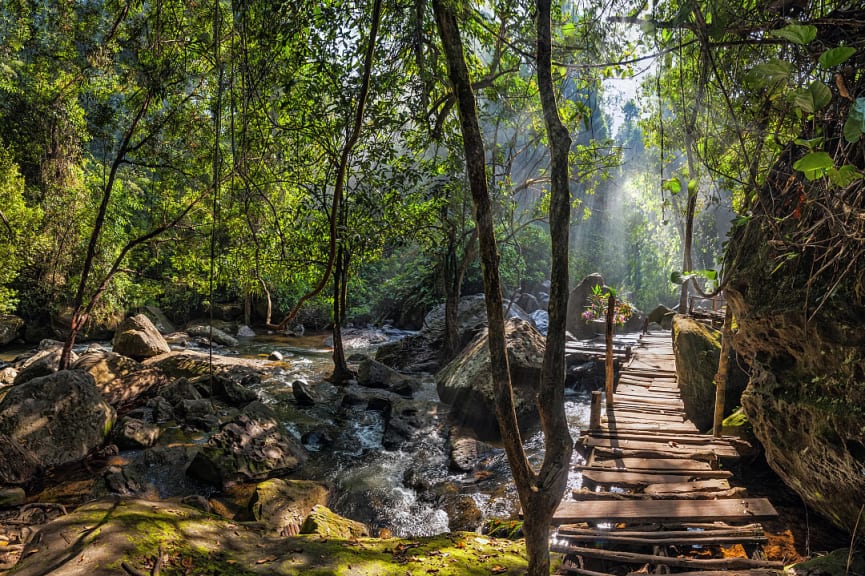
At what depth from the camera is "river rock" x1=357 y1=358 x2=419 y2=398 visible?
12.0 meters

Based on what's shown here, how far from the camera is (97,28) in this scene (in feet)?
25.0

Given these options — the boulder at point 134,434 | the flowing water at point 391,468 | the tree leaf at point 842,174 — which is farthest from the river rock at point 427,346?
the tree leaf at point 842,174

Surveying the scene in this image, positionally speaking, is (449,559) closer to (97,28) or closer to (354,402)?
(354,402)

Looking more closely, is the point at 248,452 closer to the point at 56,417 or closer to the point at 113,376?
the point at 56,417

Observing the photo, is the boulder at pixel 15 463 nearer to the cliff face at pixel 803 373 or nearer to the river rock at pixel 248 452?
the river rock at pixel 248 452

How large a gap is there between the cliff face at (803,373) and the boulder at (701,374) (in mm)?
3037

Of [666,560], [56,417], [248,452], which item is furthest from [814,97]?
[56,417]

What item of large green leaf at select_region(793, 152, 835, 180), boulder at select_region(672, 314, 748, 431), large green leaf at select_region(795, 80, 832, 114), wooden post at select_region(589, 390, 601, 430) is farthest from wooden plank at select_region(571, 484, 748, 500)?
large green leaf at select_region(795, 80, 832, 114)

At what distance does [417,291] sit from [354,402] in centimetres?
1162

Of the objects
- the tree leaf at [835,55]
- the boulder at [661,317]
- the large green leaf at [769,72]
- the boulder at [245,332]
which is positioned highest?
the large green leaf at [769,72]

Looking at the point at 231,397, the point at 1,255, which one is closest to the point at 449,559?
the point at 231,397

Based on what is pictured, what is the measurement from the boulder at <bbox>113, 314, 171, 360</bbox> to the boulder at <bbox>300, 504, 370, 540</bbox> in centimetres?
1029

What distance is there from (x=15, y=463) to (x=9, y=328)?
13.2 metres

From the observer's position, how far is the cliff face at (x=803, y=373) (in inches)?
158
